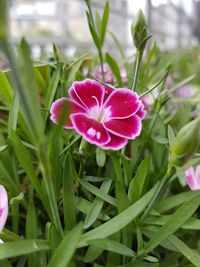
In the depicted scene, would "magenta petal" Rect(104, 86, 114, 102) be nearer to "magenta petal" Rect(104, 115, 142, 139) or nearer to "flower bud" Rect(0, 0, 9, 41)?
"magenta petal" Rect(104, 115, 142, 139)

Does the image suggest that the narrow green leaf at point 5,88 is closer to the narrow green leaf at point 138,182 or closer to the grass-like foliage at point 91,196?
the grass-like foliage at point 91,196

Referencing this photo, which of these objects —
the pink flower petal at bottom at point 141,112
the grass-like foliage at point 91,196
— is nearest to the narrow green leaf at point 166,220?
the grass-like foliage at point 91,196

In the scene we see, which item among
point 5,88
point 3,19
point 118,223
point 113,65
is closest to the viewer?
point 3,19

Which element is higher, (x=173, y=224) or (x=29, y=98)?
(x=29, y=98)

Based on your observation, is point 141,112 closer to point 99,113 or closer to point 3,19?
point 99,113

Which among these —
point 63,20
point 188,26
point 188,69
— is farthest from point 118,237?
point 188,26

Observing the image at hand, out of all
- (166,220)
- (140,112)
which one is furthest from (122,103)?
(166,220)

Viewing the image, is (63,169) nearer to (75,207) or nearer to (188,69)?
(75,207)
